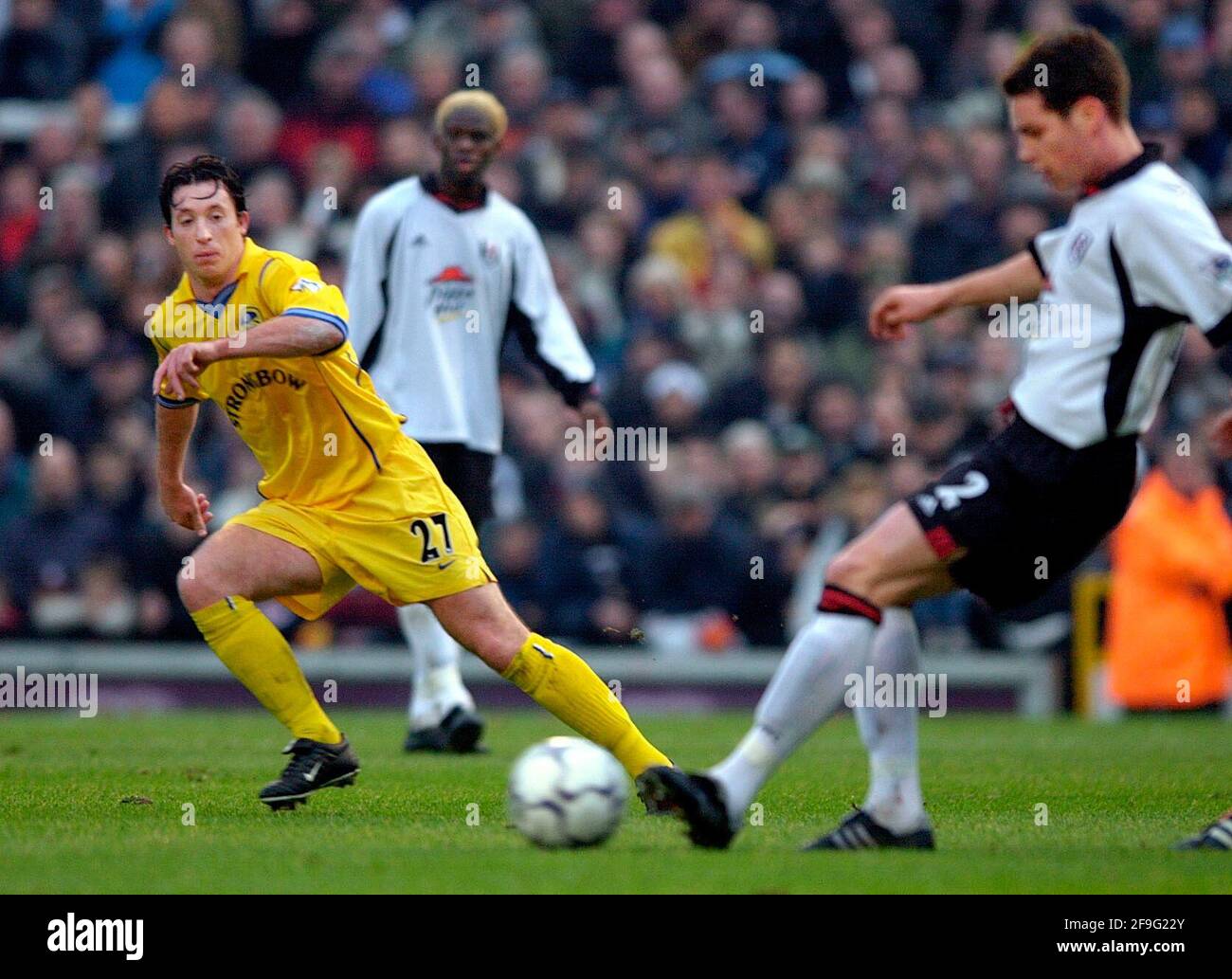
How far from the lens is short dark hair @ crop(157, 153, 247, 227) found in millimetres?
6535

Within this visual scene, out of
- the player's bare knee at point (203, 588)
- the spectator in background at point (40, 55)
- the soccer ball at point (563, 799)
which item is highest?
the spectator in background at point (40, 55)

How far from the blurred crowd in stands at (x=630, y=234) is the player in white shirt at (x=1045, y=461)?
24.1ft

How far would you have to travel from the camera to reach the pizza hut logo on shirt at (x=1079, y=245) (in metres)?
5.22

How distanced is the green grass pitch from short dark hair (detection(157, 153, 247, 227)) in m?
2.02

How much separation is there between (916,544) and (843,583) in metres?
0.22

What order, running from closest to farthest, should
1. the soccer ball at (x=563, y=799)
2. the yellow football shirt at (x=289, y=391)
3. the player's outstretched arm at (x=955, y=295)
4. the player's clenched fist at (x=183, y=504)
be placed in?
the soccer ball at (x=563, y=799) → the player's outstretched arm at (x=955, y=295) → the yellow football shirt at (x=289, y=391) → the player's clenched fist at (x=183, y=504)

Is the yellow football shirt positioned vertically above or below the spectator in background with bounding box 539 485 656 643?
above

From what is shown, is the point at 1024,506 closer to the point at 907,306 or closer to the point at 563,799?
the point at 907,306

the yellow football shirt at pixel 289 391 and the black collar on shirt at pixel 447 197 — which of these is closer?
the yellow football shirt at pixel 289 391

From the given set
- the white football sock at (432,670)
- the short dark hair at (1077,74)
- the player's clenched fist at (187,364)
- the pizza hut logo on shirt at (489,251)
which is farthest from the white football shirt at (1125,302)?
the white football sock at (432,670)

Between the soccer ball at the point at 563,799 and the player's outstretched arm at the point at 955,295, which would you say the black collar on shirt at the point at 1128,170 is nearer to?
the player's outstretched arm at the point at 955,295

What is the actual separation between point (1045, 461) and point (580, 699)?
5.80ft

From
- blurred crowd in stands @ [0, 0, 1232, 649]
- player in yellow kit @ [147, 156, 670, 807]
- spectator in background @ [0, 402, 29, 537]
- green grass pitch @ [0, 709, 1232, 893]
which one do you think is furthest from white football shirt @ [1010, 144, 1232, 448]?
spectator in background @ [0, 402, 29, 537]

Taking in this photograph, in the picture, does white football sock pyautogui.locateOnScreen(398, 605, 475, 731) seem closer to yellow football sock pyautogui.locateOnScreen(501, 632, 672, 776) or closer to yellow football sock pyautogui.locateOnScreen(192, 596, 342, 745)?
yellow football sock pyautogui.locateOnScreen(192, 596, 342, 745)
